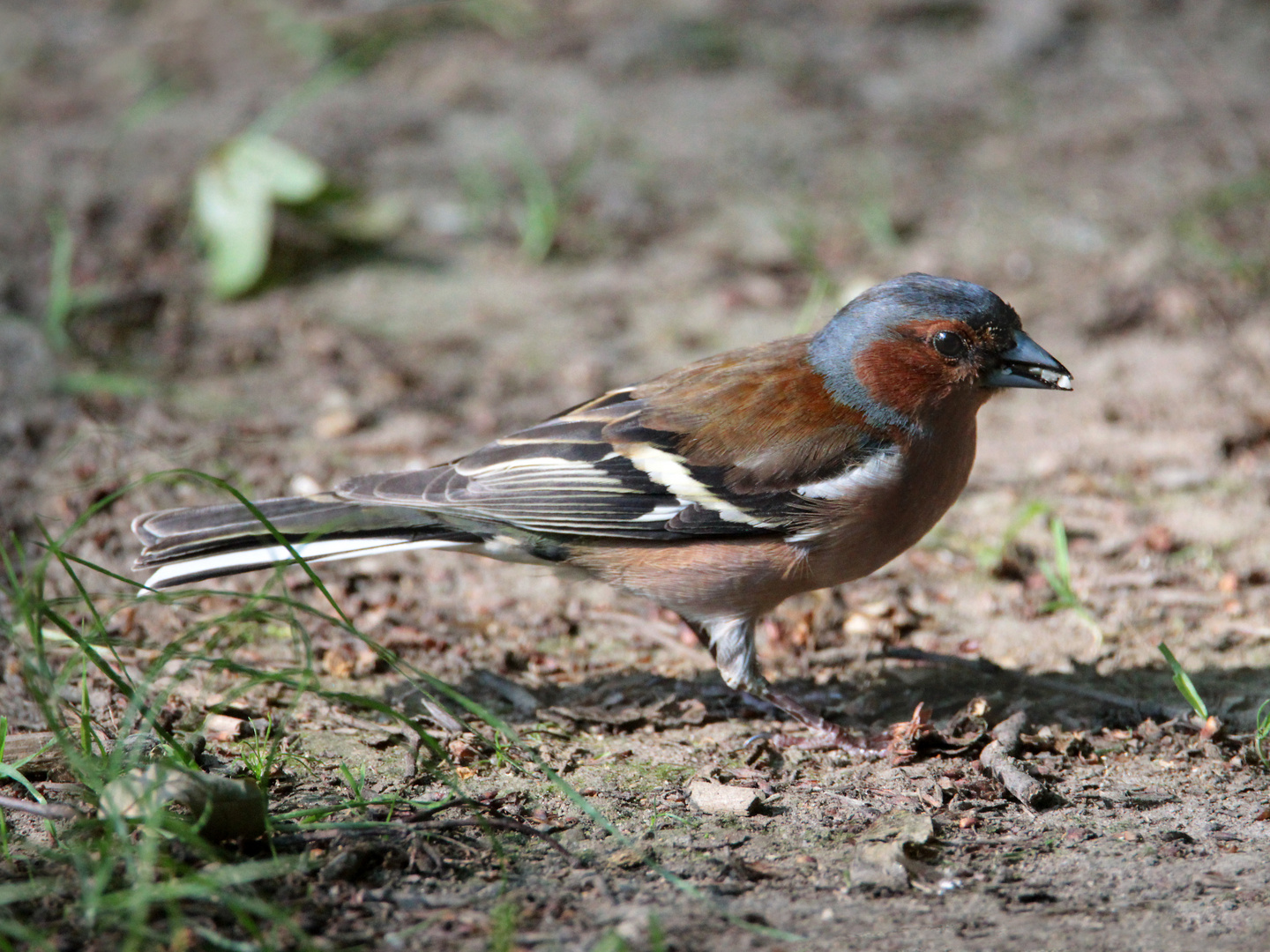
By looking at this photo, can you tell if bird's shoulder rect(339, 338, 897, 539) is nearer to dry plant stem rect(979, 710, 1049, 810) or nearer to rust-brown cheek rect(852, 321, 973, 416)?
rust-brown cheek rect(852, 321, 973, 416)

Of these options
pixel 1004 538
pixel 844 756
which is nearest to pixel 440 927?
pixel 844 756

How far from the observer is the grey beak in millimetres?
3881

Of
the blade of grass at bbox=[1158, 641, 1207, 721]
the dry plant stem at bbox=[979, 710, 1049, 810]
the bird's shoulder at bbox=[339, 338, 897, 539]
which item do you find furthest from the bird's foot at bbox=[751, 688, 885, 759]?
the blade of grass at bbox=[1158, 641, 1207, 721]

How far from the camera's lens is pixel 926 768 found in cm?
356

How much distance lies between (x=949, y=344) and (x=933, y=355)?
60mm

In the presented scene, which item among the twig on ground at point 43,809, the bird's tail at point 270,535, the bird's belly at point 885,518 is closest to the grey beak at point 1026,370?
the bird's belly at point 885,518

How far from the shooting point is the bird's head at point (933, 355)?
387 centimetres

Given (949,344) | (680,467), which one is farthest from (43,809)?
(949,344)

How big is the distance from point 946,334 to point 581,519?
4.25 ft

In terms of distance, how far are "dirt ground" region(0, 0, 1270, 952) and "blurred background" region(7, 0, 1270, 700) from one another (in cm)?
3

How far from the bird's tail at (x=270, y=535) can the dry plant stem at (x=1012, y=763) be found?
1.74m

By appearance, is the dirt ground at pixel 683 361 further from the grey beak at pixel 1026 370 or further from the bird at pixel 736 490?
the grey beak at pixel 1026 370

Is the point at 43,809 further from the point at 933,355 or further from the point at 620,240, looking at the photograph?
the point at 620,240

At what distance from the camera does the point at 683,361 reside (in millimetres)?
6105
